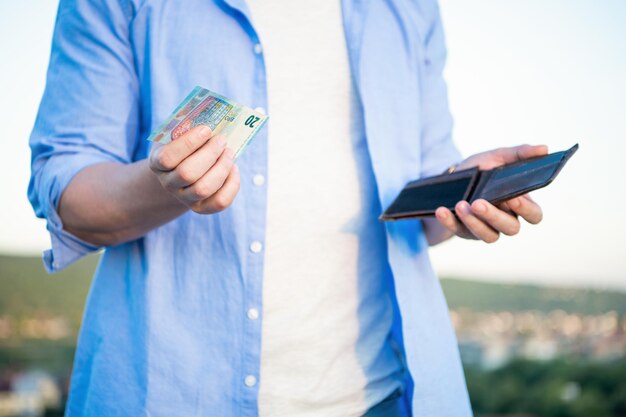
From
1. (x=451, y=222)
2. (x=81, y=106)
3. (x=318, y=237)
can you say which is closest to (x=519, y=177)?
(x=451, y=222)

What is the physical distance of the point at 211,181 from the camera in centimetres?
132

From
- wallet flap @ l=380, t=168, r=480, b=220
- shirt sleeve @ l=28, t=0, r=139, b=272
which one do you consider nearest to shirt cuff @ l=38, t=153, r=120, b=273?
shirt sleeve @ l=28, t=0, r=139, b=272

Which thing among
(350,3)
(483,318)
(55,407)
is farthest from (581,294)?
(350,3)

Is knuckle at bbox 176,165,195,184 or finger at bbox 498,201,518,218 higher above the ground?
knuckle at bbox 176,165,195,184

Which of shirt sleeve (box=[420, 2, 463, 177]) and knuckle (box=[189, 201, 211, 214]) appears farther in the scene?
shirt sleeve (box=[420, 2, 463, 177])

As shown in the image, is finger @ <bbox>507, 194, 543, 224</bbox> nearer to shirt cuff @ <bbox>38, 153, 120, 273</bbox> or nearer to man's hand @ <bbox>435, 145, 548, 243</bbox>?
man's hand @ <bbox>435, 145, 548, 243</bbox>

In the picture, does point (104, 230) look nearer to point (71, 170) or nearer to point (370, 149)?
point (71, 170)

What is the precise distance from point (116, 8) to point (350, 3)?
78 centimetres

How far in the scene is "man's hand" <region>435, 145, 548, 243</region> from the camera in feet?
5.37

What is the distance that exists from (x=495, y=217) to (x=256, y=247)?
68 centimetres

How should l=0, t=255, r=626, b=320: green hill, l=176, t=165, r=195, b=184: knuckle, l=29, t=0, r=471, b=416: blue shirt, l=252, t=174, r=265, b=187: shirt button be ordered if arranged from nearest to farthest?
l=176, t=165, r=195, b=184: knuckle → l=29, t=0, r=471, b=416: blue shirt → l=252, t=174, r=265, b=187: shirt button → l=0, t=255, r=626, b=320: green hill

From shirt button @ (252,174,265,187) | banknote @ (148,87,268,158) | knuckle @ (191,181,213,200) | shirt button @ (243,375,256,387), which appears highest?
banknote @ (148,87,268,158)

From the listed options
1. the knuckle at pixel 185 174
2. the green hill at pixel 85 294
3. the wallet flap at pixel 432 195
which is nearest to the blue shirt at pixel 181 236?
the wallet flap at pixel 432 195

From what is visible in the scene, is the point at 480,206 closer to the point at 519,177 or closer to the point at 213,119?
the point at 519,177
